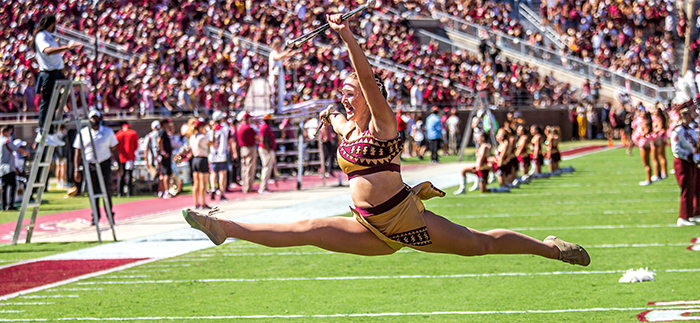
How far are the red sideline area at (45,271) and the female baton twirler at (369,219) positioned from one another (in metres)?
4.56

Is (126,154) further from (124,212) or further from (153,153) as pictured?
(124,212)

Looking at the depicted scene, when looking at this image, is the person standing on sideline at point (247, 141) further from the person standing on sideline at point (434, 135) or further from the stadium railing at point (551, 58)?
the stadium railing at point (551, 58)

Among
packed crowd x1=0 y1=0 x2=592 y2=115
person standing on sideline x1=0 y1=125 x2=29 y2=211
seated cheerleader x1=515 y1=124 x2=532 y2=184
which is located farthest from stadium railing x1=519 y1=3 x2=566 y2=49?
person standing on sideline x1=0 y1=125 x2=29 y2=211

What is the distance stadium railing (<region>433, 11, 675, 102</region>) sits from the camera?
36.1 meters

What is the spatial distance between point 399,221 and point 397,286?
10.7 feet

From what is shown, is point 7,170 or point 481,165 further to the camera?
point 481,165

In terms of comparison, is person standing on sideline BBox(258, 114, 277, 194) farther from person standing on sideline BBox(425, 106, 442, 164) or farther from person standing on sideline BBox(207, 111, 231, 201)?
person standing on sideline BBox(425, 106, 442, 164)

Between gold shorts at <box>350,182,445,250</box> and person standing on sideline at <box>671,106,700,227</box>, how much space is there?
312 inches

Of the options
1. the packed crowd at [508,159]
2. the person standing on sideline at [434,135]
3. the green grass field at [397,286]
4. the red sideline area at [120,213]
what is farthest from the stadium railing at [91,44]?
the green grass field at [397,286]

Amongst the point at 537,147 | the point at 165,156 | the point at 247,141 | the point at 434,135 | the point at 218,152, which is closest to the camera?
the point at 218,152

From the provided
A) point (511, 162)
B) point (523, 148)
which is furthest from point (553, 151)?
point (511, 162)

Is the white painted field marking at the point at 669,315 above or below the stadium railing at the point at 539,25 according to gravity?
below

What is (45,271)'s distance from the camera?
973 centimetres

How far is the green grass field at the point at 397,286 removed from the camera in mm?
7203
